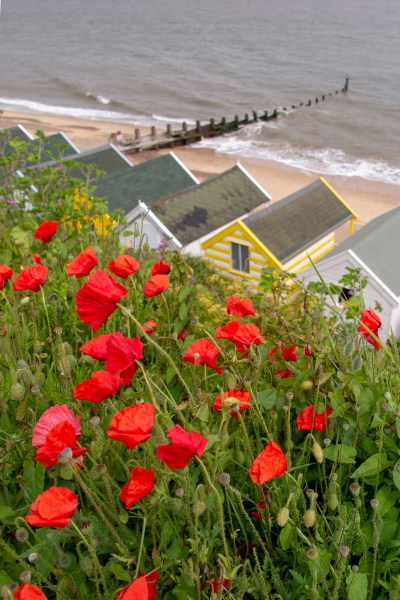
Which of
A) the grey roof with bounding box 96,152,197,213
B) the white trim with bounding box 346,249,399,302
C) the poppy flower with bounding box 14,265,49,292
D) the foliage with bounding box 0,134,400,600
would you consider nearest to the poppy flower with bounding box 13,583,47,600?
the foliage with bounding box 0,134,400,600

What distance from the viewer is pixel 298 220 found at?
50.6 feet

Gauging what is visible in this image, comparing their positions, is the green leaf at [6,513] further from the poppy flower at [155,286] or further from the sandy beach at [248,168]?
the sandy beach at [248,168]

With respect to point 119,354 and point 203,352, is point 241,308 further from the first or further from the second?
point 119,354

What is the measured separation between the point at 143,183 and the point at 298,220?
190 inches

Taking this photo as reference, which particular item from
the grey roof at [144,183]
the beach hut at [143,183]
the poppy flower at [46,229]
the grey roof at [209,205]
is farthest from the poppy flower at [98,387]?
the grey roof at [144,183]

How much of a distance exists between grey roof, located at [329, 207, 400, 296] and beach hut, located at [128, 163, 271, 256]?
3.91 meters

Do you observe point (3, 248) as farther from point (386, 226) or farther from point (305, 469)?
point (386, 226)

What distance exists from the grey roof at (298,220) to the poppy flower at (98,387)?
39.7 ft

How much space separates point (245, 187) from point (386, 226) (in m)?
5.72

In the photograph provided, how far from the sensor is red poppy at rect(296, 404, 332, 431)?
75.3 inches

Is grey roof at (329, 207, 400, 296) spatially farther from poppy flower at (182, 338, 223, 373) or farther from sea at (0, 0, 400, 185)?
sea at (0, 0, 400, 185)

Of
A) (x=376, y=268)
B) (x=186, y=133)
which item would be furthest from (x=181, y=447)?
(x=186, y=133)

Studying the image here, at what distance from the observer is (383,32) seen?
249 ft

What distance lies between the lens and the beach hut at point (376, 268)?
1112cm
